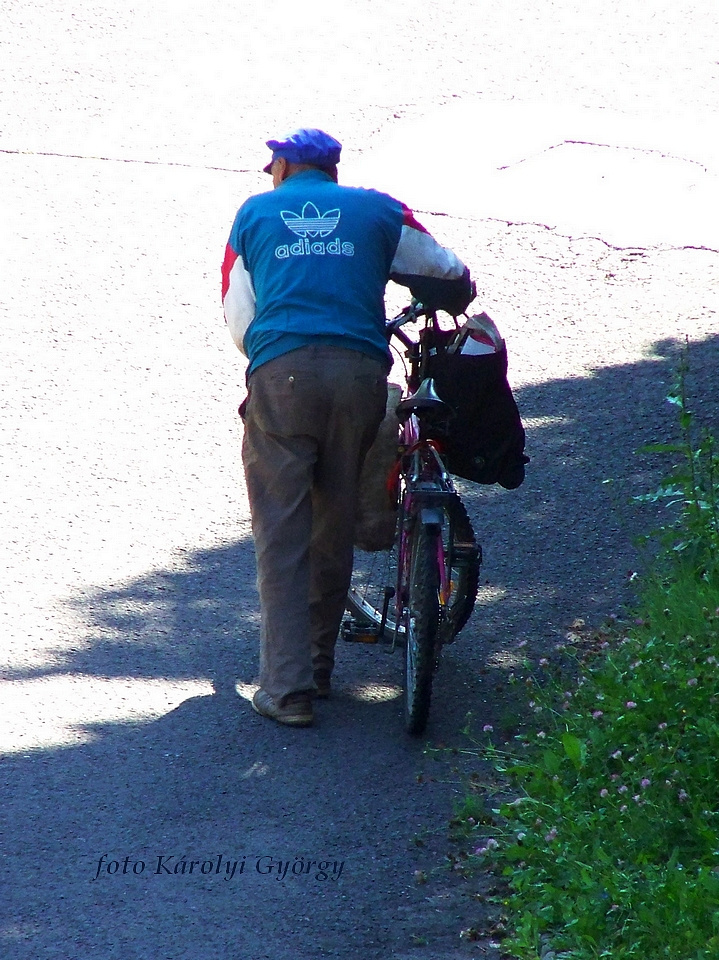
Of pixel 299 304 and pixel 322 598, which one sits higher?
pixel 299 304

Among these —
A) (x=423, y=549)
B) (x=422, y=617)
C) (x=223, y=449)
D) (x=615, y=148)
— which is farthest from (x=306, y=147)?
(x=615, y=148)

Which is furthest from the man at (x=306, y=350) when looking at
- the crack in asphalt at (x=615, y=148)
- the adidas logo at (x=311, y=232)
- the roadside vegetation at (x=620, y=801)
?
the crack in asphalt at (x=615, y=148)

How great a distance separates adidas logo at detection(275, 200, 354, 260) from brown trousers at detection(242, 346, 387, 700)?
0.33 meters

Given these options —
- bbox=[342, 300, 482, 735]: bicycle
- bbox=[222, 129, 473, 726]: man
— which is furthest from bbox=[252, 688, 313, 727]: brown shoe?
bbox=[342, 300, 482, 735]: bicycle

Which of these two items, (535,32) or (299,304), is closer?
(299,304)

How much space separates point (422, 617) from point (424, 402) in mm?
726

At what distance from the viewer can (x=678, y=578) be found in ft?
17.3

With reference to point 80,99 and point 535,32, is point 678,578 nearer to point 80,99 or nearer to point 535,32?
point 80,99

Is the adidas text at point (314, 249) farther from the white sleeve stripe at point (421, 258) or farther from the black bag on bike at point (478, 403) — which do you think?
the black bag on bike at point (478, 403)

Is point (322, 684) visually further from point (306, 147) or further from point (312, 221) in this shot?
point (306, 147)

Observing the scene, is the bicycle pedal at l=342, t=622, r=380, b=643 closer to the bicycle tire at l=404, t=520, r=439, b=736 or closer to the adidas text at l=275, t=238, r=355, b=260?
the bicycle tire at l=404, t=520, r=439, b=736

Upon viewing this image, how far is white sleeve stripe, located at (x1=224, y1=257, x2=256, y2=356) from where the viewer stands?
15.9 ft

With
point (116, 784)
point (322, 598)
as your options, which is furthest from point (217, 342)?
point (116, 784)

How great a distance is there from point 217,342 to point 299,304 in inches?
144
